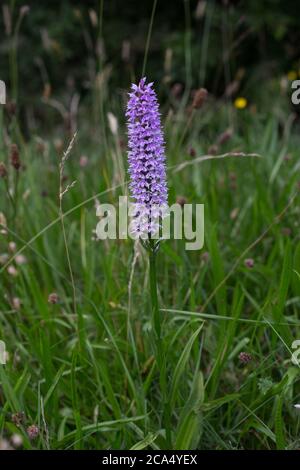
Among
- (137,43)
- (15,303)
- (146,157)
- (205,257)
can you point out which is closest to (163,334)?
(205,257)

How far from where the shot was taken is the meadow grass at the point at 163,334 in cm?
186

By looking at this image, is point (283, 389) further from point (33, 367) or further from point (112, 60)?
point (112, 60)

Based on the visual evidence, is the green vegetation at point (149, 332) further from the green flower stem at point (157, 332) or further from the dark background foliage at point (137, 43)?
the dark background foliage at point (137, 43)

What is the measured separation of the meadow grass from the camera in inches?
73.2

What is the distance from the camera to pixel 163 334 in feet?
7.23

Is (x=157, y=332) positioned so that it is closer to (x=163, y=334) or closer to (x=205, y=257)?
(x=163, y=334)

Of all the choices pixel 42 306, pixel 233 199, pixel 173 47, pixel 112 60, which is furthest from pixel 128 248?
pixel 112 60

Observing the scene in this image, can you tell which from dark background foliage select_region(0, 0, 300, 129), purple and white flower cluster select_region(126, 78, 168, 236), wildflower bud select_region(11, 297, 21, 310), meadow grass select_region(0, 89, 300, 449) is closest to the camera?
purple and white flower cluster select_region(126, 78, 168, 236)

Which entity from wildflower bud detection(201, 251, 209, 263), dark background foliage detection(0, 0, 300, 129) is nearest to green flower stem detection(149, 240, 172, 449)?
wildflower bud detection(201, 251, 209, 263)

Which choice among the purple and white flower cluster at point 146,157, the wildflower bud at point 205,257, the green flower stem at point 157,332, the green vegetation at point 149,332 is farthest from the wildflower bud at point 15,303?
the purple and white flower cluster at point 146,157

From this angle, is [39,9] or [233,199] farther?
[39,9]

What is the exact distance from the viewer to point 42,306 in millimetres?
2293

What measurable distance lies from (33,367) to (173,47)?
179 inches

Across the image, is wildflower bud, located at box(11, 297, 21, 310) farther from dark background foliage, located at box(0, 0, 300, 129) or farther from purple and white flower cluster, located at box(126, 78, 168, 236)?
dark background foliage, located at box(0, 0, 300, 129)
